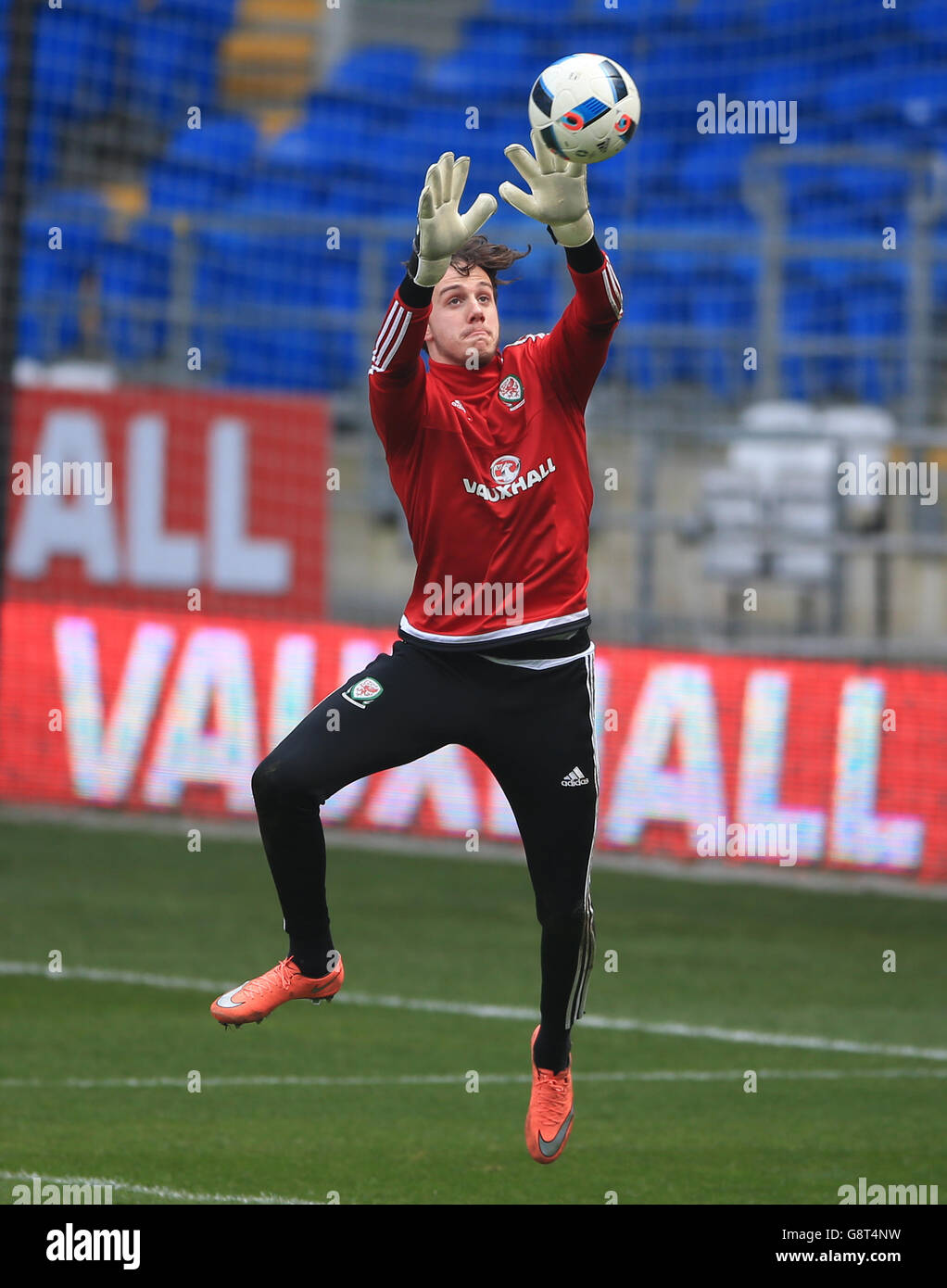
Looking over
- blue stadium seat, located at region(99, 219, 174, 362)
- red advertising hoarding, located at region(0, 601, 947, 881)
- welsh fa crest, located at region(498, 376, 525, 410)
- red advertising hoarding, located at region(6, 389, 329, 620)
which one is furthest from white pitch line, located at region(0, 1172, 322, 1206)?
blue stadium seat, located at region(99, 219, 174, 362)

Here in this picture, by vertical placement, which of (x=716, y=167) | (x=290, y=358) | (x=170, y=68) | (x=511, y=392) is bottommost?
(x=511, y=392)

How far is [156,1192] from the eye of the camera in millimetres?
6523

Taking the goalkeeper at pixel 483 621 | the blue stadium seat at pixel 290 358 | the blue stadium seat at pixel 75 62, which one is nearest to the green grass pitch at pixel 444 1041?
the goalkeeper at pixel 483 621

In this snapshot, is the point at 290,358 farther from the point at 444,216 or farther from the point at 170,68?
the point at 444,216

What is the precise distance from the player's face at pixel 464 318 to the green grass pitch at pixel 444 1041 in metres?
2.54

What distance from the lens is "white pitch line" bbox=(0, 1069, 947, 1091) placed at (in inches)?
316

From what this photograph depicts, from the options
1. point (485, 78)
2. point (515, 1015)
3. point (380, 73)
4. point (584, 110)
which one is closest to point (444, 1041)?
point (515, 1015)

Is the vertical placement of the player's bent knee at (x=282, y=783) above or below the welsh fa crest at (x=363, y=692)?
below

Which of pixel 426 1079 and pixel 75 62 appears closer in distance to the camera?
pixel 426 1079

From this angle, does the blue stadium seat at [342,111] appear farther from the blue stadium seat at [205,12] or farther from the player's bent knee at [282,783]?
the player's bent knee at [282,783]

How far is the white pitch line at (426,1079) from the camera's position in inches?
316

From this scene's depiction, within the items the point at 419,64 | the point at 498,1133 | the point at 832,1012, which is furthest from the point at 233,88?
the point at 498,1133

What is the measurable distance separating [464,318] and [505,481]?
18.9 inches

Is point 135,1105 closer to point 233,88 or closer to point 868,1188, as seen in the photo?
point 868,1188
